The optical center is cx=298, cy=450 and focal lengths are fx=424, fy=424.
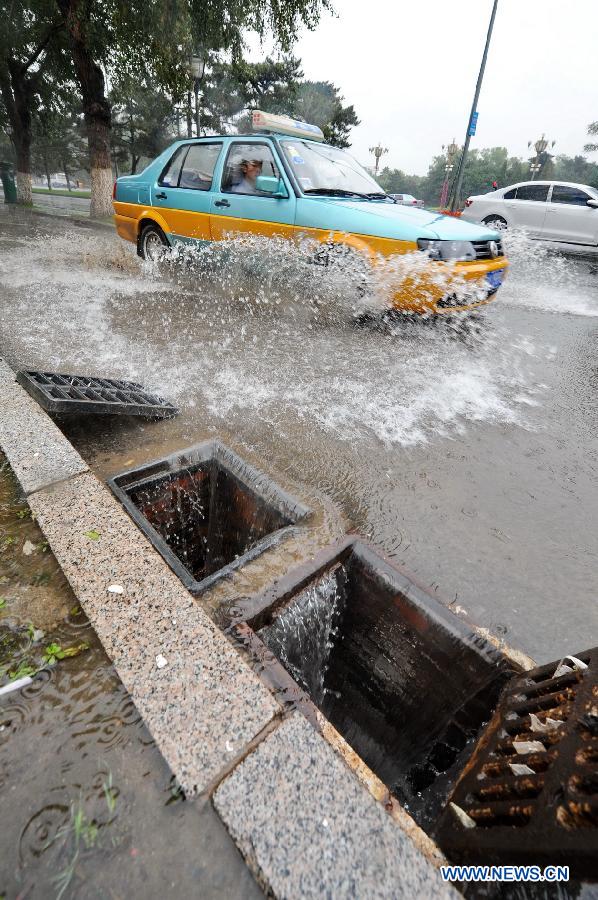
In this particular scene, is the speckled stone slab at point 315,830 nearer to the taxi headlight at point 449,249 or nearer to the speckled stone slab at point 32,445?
the speckled stone slab at point 32,445

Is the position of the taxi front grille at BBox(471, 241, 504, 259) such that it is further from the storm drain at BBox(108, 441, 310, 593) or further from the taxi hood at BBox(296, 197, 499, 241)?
the storm drain at BBox(108, 441, 310, 593)

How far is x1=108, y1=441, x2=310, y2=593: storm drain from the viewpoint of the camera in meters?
2.28

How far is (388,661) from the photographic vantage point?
6.54ft

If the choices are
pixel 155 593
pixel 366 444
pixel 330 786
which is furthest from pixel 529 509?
pixel 155 593

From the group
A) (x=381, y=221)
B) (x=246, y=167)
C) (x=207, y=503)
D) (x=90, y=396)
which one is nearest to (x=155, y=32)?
(x=246, y=167)

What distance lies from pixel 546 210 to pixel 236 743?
11.8 metres

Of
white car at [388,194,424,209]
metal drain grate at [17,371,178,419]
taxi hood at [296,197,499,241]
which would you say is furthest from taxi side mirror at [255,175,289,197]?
metal drain grate at [17,371,178,419]

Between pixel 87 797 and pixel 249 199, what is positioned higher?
pixel 249 199

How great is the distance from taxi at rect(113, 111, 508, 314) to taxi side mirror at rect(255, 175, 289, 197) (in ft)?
0.03

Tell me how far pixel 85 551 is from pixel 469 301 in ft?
13.9

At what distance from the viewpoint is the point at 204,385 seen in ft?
11.6

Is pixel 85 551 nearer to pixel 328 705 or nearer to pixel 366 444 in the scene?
pixel 328 705

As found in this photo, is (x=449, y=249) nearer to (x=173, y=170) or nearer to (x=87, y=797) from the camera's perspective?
(x=173, y=170)

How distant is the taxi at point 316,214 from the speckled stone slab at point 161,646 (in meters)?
3.51
